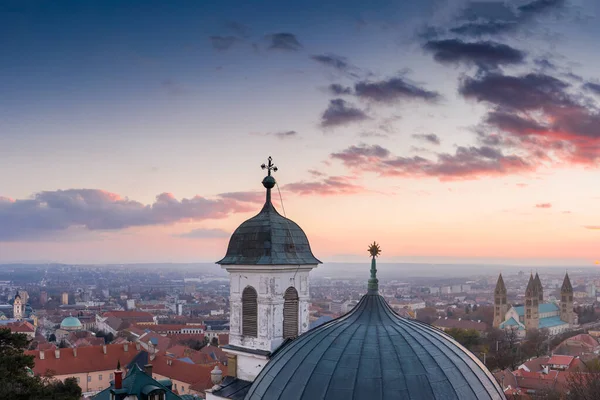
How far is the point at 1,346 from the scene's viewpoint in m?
22.5

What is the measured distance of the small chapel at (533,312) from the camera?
443 feet

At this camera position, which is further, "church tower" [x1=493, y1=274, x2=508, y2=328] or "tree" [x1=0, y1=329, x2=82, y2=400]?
"church tower" [x1=493, y1=274, x2=508, y2=328]

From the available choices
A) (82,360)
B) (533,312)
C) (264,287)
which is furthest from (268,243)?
(533,312)

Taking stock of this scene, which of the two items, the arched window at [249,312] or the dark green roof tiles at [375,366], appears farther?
the arched window at [249,312]

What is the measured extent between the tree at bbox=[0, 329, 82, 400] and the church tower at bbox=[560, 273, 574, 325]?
142 m

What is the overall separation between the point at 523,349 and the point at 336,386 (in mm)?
84398

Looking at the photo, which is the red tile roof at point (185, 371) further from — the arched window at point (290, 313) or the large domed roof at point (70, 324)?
the large domed roof at point (70, 324)

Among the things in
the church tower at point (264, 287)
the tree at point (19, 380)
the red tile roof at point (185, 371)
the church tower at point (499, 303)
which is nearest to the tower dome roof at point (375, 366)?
the church tower at point (264, 287)

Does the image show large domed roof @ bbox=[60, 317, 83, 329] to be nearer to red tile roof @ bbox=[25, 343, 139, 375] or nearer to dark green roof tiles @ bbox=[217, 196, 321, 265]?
red tile roof @ bbox=[25, 343, 139, 375]

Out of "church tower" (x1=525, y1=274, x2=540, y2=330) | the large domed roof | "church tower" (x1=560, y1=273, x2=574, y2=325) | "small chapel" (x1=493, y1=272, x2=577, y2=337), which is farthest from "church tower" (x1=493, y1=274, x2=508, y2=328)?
the large domed roof

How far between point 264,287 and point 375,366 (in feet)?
31.4

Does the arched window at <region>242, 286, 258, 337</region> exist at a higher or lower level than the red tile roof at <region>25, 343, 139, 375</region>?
A: higher

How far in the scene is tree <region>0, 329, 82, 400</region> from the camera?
67.2ft

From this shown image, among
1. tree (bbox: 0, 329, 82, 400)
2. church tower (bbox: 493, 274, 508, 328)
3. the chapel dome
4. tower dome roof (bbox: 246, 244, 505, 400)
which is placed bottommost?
the chapel dome
